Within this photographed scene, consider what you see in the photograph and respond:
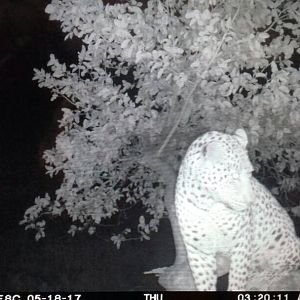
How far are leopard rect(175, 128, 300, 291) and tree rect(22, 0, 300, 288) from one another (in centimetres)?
7

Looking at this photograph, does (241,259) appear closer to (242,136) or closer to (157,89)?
(242,136)

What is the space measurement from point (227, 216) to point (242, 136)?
11.5 inches

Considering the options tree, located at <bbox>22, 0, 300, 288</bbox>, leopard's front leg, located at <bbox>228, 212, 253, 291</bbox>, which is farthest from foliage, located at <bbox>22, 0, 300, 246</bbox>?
leopard's front leg, located at <bbox>228, 212, 253, 291</bbox>

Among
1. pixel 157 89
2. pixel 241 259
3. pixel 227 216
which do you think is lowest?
pixel 241 259

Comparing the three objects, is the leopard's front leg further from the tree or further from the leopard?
the tree

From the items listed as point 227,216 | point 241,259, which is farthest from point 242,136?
point 241,259

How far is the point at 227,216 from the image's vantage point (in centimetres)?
192

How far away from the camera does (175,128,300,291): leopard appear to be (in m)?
1.91

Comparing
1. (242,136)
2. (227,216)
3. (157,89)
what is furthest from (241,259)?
(157,89)

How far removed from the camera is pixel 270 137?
77.9 inches

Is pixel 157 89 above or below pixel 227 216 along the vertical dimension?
above

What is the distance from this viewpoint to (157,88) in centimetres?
198

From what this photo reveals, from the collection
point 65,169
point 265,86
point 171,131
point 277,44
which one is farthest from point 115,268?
point 277,44

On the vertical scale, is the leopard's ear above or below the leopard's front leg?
above
